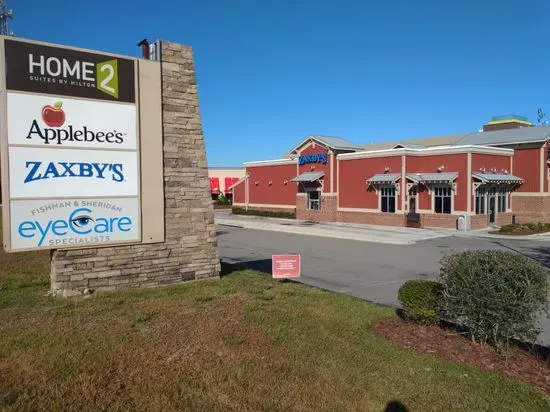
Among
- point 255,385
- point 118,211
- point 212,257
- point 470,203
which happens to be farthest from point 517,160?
point 255,385

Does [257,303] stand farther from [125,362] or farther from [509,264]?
[509,264]

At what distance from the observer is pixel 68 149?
8.62 metres

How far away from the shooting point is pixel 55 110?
27.9 feet

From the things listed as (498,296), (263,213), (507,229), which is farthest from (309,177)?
(498,296)

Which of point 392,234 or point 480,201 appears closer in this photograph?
point 392,234

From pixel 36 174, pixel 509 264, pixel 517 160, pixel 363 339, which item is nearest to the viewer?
pixel 509 264

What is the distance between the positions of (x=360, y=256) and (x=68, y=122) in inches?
478

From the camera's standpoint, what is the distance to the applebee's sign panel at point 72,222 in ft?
27.0

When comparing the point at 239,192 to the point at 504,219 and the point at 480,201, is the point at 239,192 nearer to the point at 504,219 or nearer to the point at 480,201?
the point at 480,201

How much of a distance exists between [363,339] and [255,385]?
7.43 feet

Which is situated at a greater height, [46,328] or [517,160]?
[517,160]

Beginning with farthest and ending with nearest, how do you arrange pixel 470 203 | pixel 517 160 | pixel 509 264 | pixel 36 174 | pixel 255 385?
pixel 517 160
pixel 470 203
pixel 36 174
pixel 509 264
pixel 255 385

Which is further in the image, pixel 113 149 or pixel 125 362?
pixel 113 149

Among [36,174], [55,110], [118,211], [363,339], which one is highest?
[55,110]
